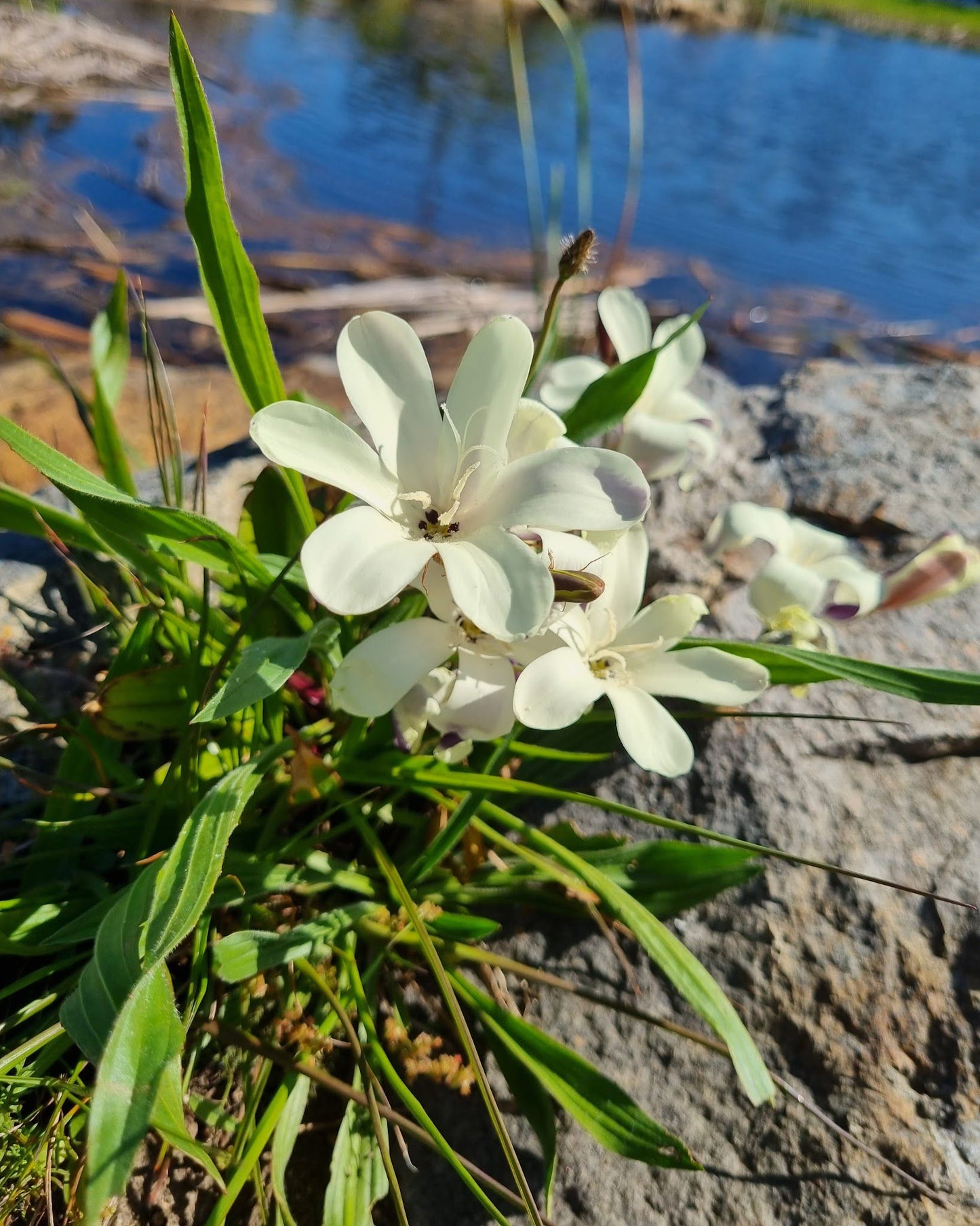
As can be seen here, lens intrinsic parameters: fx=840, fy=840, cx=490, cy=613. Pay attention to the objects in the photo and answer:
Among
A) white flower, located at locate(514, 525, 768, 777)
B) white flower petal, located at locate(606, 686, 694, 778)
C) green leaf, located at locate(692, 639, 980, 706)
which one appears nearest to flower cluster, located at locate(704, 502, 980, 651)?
green leaf, located at locate(692, 639, 980, 706)

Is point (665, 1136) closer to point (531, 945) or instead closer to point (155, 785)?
point (531, 945)

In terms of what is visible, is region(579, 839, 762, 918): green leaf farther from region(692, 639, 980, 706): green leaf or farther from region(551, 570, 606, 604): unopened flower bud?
region(551, 570, 606, 604): unopened flower bud

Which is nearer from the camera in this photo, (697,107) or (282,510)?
(282,510)

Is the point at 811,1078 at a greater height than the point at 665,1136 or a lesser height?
lesser

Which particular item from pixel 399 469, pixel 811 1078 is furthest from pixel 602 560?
pixel 811 1078

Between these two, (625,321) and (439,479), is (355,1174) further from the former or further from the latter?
(625,321)

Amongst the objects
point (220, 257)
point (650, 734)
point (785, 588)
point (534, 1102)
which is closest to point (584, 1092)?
point (534, 1102)
